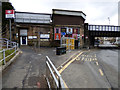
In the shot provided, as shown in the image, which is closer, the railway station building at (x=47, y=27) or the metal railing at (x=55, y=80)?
the metal railing at (x=55, y=80)

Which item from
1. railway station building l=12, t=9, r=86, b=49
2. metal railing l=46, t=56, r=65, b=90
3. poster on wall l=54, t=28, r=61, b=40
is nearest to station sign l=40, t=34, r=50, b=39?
railway station building l=12, t=9, r=86, b=49

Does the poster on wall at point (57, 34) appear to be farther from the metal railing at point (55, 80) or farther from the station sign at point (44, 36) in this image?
the metal railing at point (55, 80)

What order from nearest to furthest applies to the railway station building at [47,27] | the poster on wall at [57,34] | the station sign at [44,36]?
the railway station building at [47,27] < the station sign at [44,36] < the poster on wall at [57,34]

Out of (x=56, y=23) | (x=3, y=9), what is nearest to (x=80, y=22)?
(x=56, y=23)

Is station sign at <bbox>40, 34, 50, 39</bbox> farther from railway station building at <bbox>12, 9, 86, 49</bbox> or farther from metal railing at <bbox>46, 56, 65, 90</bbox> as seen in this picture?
metal railing at <bbox>46, 56, 65, 90</bbox>

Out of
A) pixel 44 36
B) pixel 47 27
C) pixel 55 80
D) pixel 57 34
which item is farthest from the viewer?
pixel 57 34

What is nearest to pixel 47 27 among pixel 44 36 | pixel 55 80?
pixel 44 36

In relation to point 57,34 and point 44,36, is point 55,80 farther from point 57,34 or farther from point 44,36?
point 57,34

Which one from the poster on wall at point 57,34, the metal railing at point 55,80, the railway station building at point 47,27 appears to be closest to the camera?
the metal railing at point 55,80

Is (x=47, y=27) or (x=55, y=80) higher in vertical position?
(x=47, y=27)

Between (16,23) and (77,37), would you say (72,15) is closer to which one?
(77,37)

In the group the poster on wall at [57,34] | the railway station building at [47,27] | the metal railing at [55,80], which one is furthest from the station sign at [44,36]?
the metal railing at [55,80]

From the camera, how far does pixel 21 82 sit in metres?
5.11

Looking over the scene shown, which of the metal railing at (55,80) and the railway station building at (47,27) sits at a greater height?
the railway station building at (47,27)
